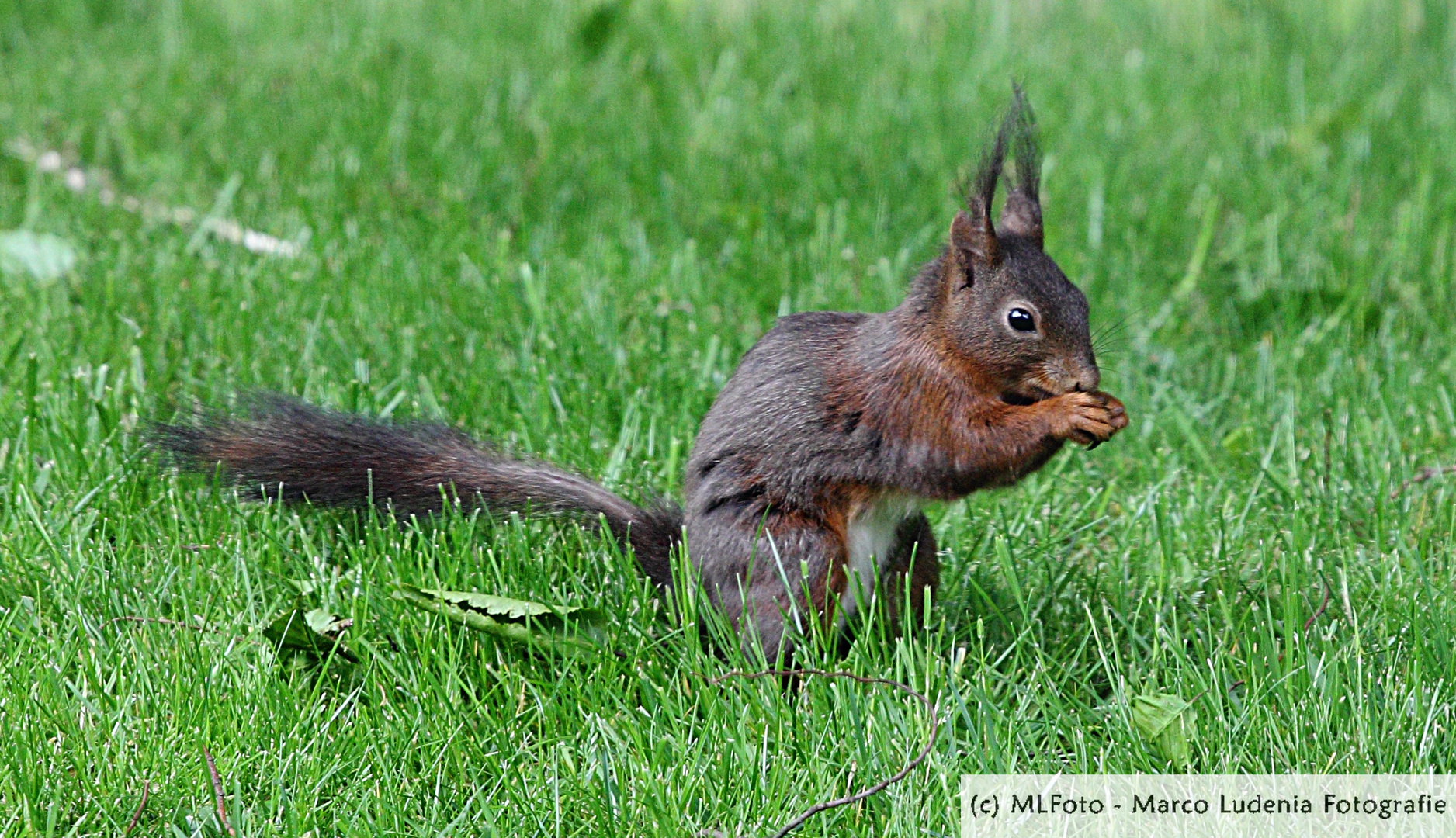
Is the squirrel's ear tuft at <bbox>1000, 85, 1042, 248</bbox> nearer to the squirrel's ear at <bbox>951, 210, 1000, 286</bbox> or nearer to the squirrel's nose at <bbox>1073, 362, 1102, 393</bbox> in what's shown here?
the squirrel's ear at <bbox>951, 210, 1000, 286</bbox>

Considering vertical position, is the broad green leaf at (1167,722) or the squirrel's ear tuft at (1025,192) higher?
the squirrel's ear tuft at (1025,192)

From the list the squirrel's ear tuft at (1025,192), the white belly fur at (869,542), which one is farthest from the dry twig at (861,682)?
the squirrel's ear tuft at (1025,192)

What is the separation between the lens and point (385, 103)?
4.39 meters

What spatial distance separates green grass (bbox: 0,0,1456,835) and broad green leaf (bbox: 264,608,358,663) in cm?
3

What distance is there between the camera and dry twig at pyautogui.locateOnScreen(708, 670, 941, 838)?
5.91ft

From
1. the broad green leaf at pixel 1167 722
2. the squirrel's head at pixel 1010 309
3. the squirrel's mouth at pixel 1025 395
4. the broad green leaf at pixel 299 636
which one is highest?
the squirrel's head at pixel 1010 309

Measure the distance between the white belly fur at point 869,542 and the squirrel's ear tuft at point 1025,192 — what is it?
1.38ft

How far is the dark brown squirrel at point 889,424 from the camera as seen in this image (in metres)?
2.14

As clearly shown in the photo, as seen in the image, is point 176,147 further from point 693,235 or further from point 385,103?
point 693,235

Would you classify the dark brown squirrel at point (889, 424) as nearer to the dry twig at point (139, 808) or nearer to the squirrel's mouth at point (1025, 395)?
the squirrel's mouth at point (1025, 395)

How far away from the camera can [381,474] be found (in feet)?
7.82

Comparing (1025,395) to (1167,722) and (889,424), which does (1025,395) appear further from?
(1167,722)

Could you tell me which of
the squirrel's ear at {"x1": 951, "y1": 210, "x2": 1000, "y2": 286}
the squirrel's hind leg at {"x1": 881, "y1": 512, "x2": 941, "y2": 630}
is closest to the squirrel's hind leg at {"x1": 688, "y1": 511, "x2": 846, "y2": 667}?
the squirrel's hind leg at {"x1": 881, "y1": 512, "x2": 941, "y2": 630}

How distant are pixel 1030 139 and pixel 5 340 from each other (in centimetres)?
209
